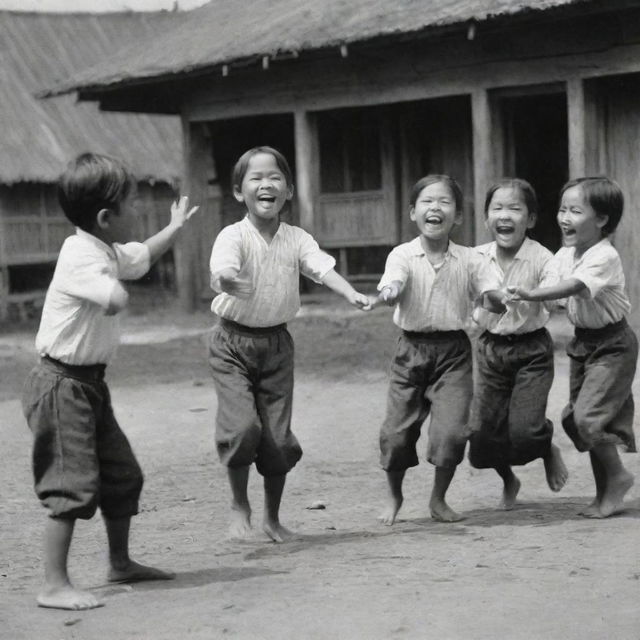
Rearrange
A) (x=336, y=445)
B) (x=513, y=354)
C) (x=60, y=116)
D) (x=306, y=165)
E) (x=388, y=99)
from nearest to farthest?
(x=513, y=354) → (x=336, y=445) → (x=388, y=99) → (x=306, y=165) → (x=60, y=116)

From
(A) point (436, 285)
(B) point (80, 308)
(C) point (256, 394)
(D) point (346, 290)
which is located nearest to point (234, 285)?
(D) point (346, 290)

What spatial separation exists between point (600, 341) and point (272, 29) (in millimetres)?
8467

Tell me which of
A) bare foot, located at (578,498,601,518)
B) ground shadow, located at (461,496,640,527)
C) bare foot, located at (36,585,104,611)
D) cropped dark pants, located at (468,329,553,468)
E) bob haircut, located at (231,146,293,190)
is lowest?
ground shadow, located at (461,496,640,527)

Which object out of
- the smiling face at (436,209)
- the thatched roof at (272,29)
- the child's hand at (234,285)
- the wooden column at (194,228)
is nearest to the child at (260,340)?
the child's hand at (234,285)

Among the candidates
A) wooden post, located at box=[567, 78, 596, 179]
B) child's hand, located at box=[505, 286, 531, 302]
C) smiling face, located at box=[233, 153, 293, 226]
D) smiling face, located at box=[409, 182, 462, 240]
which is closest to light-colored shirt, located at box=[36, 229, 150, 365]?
smiling face, located at box=[233, 153, 293, 226]

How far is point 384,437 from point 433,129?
10.1m

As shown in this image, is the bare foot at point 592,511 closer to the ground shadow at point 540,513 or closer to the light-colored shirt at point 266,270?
the ground shadow at point 540,513

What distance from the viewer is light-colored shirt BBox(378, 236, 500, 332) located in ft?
16.7

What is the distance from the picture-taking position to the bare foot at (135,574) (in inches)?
167

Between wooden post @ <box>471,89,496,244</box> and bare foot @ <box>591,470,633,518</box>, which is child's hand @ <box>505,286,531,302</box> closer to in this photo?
bare foot @ <box>591,470,633,518</box>

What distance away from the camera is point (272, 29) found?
12.8 metres

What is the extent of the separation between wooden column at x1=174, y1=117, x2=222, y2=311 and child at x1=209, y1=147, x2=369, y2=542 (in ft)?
33.7

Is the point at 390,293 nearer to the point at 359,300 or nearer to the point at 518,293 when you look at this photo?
the point at 359,300

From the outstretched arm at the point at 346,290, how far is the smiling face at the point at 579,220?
3.30ft
